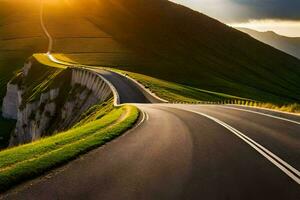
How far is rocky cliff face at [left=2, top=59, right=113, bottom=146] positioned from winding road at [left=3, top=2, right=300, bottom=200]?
3826cm

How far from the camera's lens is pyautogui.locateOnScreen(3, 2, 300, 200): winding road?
10.5m

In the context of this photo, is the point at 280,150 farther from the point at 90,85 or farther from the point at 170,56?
the point at 170,56

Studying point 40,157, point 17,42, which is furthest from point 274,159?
point 17,42

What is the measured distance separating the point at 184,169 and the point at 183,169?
3 centimetres

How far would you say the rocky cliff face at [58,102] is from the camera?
6309cm

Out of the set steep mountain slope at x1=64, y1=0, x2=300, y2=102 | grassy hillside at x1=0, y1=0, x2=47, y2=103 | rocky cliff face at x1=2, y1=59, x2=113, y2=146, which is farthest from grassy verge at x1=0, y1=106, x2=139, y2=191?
grassy hillside at x1=0, y1=0, x2=47, y2=103

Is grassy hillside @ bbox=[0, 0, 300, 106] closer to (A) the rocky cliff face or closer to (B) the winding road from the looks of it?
(A) the rocky cliff face

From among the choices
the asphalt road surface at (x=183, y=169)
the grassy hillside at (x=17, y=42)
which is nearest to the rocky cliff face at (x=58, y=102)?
the asphalt road surface at (x=183, y=169)

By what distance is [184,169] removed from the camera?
12.7m

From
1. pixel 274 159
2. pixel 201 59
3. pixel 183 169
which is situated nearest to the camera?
pixel 183 169

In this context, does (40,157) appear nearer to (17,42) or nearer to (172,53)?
(172,53)

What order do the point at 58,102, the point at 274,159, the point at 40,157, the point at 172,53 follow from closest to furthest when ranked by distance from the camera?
the point at 40,157
the point at 274,159
the point at 58,102
the point at 172,53

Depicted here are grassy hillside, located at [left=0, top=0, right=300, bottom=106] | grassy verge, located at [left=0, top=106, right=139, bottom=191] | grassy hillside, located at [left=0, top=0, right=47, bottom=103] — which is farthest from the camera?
grassy hillside, located at [left=0, top=0, right=47, bottom=103]

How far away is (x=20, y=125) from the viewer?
86.7m
